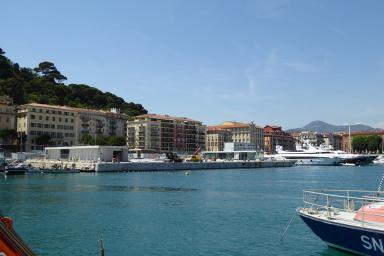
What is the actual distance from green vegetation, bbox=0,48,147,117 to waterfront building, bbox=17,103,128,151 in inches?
536

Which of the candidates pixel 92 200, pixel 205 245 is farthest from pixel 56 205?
pixel 205 245

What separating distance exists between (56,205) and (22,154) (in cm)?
10077

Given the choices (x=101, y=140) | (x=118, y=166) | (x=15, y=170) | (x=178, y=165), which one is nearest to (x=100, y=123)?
(x=101, y=140)

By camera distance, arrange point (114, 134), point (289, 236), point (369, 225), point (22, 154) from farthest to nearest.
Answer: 1. point (114, 134)
2. point (22, 154)
3. point (289, 236)
4. point (369, 225)

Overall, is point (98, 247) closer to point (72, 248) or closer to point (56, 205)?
point (72, 248)

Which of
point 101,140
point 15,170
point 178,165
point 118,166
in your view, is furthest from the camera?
point 101,140

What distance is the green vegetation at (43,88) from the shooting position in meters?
163

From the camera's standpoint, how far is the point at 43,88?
17462cm

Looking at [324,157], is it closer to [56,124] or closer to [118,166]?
[118,166]

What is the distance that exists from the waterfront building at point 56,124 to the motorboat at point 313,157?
246 feet

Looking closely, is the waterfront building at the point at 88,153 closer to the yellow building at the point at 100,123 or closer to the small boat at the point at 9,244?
the yellow building at the point at 100,123

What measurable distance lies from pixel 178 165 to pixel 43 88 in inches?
2458

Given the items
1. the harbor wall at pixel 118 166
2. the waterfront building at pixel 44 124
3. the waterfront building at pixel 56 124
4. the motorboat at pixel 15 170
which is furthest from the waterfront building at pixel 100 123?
the motorboat at pixel 15 170

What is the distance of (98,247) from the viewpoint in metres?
24.3
